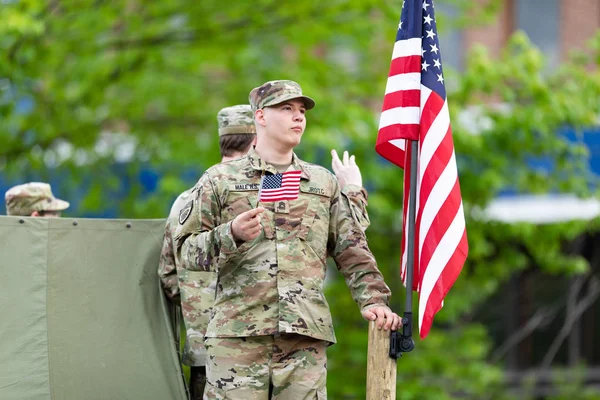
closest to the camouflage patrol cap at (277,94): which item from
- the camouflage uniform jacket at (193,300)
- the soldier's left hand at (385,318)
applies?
the camouflage uniform jacket at (193,300)

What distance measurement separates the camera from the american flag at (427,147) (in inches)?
183

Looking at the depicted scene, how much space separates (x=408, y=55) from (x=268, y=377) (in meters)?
1.69

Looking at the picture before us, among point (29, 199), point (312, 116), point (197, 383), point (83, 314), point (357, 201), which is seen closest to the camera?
point (357, 201)

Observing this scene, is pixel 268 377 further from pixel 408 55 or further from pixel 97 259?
pixel 408 55

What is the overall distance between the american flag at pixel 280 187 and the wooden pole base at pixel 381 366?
73 centimetres

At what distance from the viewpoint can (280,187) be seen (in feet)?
13.2

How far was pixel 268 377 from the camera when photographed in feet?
13.9

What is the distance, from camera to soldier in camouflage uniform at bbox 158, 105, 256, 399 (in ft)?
16.5

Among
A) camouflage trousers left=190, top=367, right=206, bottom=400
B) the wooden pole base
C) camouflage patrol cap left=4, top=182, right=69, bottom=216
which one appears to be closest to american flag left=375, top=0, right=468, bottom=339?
the wooden pole base

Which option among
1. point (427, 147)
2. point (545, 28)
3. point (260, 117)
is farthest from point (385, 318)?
point (545, 28)

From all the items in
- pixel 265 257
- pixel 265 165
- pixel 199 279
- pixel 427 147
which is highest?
pixel 427 147

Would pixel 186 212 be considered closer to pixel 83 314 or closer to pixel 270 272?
pixel 270 272

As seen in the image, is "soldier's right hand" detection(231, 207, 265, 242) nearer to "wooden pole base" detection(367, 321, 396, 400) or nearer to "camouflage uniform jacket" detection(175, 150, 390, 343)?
"camouflage uniform jacket" detection(175, 150, 390, 343)

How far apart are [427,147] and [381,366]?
106 centimetres
